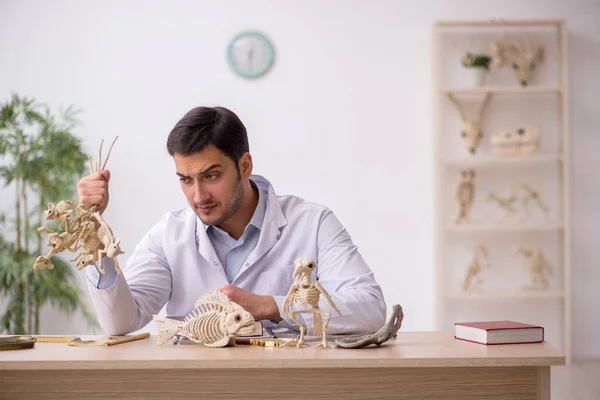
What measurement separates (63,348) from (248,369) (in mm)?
512

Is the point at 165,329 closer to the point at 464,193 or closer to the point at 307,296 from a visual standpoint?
the point at 307,296

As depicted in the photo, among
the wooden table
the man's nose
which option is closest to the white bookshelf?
the man's nose

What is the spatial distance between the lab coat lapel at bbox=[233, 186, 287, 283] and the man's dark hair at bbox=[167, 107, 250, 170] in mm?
194

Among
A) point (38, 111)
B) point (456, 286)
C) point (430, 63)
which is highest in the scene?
point (430, 63)

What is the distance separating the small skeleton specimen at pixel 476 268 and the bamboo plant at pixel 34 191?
2.44m

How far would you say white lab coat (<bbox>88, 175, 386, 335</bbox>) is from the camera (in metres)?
2.33

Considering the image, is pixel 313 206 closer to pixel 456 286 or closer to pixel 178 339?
pixel 178 339

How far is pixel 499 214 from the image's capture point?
5.12 meters

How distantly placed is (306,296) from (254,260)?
50 cm

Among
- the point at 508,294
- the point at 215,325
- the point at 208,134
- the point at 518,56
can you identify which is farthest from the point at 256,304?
the point at 518,56

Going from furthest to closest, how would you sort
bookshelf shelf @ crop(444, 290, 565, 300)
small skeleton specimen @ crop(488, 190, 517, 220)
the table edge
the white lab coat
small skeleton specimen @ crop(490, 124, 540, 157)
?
small skeleton specimen @ crop(488, 190, 517, 220) < small skeleton specimen @ crop(490, 124, 540, 157) < bookshelf shelf @ crop(444, 290, 565, 300) < the white lab coat < the table edge

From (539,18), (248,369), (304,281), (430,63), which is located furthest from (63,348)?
(539,18)

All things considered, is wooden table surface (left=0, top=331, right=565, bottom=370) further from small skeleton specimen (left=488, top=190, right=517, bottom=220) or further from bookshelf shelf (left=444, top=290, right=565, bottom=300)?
small skeleton specimen (left=488, top=190, right=517, bottom=220)

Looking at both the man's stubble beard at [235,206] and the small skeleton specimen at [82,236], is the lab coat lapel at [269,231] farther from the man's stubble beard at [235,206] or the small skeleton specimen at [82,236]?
the small skeleton specimen at [82,236]
